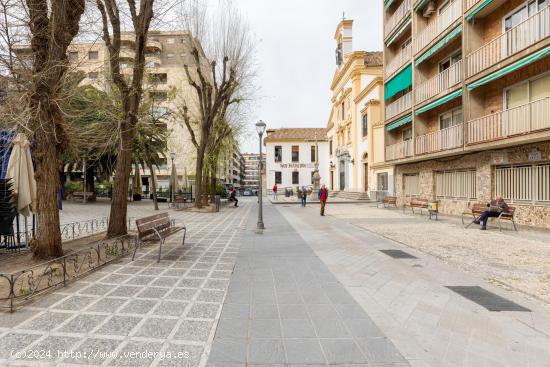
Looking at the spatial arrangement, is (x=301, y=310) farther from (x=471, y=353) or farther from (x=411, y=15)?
(x=411, y=15)

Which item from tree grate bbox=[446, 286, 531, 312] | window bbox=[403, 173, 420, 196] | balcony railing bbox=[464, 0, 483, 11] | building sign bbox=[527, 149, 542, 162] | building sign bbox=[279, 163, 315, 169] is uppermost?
balcony railing bbox=[464, 0, 483, 11]

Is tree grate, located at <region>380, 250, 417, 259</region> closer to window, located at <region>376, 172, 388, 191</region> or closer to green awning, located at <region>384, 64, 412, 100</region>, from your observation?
green awning, located at <region>384, 64, 412, 100</region>

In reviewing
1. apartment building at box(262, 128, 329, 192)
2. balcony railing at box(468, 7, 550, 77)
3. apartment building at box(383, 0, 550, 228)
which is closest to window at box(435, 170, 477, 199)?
Result: apartment building at box(383, 0, 550, 228)

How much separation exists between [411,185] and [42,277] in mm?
20208

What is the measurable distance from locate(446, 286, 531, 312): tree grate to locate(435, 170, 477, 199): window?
11.5 metres

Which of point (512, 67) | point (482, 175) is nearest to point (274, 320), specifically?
point (512, 67)

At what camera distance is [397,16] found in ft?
67.4

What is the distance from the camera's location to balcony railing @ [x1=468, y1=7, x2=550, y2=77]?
10.0m

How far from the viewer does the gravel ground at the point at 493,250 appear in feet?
16.7

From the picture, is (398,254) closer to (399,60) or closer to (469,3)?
(469,3)

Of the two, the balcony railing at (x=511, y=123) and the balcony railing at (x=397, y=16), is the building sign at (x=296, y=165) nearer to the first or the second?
the balcony railing at (x=397, y=16)

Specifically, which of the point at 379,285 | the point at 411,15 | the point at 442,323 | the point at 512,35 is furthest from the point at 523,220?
the point at 411,15

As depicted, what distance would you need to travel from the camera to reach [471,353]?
113 inches

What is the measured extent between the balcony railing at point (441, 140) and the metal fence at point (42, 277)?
14.4 m
